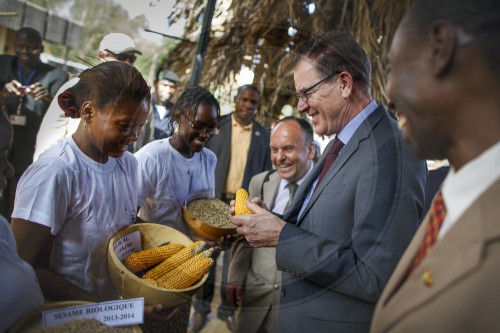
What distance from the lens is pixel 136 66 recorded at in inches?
38.3

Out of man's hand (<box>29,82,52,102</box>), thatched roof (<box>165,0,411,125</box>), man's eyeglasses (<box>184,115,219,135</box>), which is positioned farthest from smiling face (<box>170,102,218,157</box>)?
man's hand (<box>29,82,52,102</box>)

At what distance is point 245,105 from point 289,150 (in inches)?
7.4

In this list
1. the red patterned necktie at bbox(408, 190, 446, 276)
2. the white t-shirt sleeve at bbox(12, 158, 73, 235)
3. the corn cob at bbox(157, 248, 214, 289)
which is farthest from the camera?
the corn cob at bbox(157, 248, 214, 289)

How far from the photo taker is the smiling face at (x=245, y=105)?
3.97ft

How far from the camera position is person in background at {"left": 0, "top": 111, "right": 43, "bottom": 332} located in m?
0.90

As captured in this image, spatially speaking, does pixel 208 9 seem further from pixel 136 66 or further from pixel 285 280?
pixel 285 280

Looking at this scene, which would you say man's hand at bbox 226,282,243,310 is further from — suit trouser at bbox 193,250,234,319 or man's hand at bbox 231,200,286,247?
man's hand at bbox 231,200,286,247

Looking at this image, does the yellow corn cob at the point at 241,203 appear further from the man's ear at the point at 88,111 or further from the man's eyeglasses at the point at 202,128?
the man's ear at the point at 88,111

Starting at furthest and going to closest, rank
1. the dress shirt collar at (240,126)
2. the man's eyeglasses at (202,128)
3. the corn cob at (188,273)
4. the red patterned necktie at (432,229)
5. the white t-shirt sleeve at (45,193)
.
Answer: the dress shirt collar at (240,126), the man's eyeglasses at (202,128), the corn cob at (188,273), the white t-shirt sleeve at (45,193), the red patterned necktie at (432,229)

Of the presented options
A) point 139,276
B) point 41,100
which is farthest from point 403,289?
point 41,100

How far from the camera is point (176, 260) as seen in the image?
40.1 inches

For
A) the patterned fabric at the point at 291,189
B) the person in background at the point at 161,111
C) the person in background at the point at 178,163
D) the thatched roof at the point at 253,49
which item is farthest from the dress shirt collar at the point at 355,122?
the person in background at the point at 161,111

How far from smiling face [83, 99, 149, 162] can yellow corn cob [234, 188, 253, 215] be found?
34 centimetres

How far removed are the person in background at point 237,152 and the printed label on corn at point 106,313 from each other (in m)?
0.18
